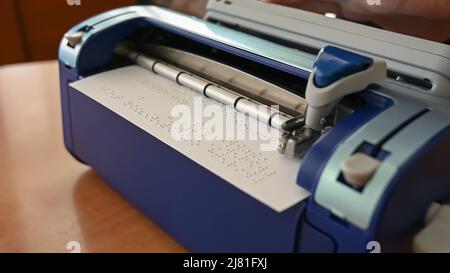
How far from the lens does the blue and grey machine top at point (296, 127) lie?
46 cm

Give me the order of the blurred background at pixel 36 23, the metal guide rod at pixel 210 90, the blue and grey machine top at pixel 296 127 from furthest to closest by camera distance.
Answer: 1. the blurred background at pixel 36 23
2. the metal guide rod at pixel 210 90
3. the blue and grey machine top at pixel 296 127

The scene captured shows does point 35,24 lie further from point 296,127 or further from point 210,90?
point 296,127

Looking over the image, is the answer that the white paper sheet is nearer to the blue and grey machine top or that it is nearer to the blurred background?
the blue and grey machine top

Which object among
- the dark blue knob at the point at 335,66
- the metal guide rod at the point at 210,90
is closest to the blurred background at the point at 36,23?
the metal guide rod at the point at 210,90

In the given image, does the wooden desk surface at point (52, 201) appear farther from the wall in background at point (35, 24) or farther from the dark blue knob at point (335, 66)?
the wall in background at point (35, 24)

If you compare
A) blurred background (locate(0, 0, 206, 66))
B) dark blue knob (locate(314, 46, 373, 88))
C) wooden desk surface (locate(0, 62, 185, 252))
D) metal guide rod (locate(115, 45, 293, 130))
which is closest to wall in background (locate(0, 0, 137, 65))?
blurred background (locate(0, 0, 206, 66))

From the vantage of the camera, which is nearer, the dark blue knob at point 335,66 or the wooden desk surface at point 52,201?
the dark blue knob at point 335,66

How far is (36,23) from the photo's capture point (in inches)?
69.4

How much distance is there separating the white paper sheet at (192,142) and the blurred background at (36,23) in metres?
0.96

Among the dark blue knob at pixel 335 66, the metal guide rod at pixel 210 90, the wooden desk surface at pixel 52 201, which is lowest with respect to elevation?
the wooden desk surface at pixel 52 201

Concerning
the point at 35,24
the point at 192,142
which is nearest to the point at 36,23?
the point at 35,24

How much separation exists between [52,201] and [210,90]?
0.31 meters

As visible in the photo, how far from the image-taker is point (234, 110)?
683mm

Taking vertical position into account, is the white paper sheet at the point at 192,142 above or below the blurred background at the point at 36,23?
above
